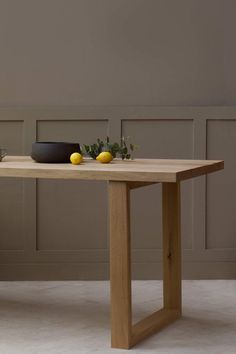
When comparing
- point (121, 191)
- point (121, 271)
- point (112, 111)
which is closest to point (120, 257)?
point (121, 271)

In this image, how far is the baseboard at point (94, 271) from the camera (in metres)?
5.19

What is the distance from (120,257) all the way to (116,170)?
39cm

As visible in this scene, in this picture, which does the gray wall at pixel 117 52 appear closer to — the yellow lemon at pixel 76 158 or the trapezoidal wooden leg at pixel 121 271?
the yellow lemon at pixel 76 158

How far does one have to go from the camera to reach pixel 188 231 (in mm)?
5211

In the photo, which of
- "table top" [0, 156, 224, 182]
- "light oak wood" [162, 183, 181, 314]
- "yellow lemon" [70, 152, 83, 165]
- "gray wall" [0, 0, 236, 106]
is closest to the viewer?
"table top" [0, 156, 224, 182]

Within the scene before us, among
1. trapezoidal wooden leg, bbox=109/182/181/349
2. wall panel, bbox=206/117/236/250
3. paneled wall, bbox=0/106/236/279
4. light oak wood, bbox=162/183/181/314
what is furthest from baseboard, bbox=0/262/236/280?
trapezoidal wooden leg, bbox=109/182/181/349

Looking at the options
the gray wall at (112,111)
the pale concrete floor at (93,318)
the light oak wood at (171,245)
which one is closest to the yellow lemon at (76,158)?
the light oak wood at (171,245)

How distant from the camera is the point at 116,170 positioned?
3.55 meters

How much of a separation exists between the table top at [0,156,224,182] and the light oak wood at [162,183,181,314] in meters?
0.21

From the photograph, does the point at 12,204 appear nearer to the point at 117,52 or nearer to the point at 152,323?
the point at 117,52

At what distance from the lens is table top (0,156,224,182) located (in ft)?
11.5

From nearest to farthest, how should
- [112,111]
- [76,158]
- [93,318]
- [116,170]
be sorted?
[116,170]
[76,158]
[93,318]
[112,111]

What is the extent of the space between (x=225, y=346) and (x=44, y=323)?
0.95 m

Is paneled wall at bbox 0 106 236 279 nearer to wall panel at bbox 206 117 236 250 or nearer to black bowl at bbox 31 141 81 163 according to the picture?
wall panel at bbox 206 117 236 250
